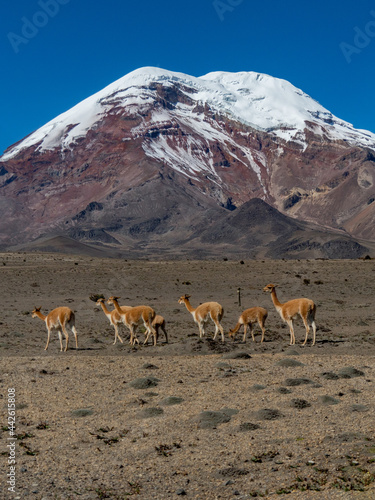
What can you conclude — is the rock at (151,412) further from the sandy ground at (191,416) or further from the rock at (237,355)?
the rock at (237,355)

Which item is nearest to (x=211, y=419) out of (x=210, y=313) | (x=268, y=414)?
(x=268, y=414)

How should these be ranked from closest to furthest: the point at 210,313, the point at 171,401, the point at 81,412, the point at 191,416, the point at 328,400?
the point at 191,416 → the point at 81,412 → the point at 328,400 → the point at 171,401 → the point at 210,313

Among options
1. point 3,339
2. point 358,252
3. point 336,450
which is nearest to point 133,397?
point 336,450

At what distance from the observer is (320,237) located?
145500 millimetres

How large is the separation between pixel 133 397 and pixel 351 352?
8896mm

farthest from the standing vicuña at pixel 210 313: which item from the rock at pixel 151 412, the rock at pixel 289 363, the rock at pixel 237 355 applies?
the rock at pixel 151 412

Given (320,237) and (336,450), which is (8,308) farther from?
(320,237)

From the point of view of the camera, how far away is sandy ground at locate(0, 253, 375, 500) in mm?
9188

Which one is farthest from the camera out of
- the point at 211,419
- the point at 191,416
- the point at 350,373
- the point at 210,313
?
the point at 210,313

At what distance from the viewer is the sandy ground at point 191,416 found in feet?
30.1

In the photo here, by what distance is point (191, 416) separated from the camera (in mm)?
12375

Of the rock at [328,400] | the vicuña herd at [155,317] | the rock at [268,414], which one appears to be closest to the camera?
the rock at [268,414]

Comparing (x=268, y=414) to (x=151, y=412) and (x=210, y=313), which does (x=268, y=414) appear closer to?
(x=151, y=412)

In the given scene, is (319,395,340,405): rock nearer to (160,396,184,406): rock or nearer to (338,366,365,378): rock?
(338,366,365,378): rock
